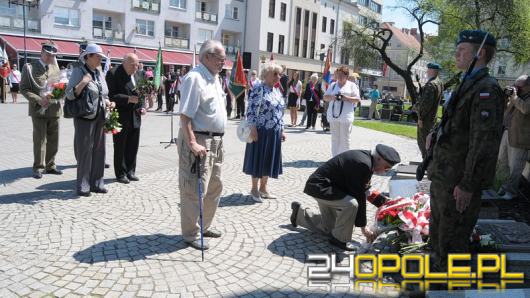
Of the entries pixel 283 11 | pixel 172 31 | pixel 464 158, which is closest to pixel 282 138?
pixel 464 158

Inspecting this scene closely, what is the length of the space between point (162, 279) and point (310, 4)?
54.2 metres

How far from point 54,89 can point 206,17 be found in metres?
38.3

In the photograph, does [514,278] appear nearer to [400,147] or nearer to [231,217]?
[231,217]

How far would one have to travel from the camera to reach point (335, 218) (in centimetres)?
489

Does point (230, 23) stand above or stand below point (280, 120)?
above

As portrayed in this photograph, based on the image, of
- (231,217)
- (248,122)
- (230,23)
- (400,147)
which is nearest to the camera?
(231,217)

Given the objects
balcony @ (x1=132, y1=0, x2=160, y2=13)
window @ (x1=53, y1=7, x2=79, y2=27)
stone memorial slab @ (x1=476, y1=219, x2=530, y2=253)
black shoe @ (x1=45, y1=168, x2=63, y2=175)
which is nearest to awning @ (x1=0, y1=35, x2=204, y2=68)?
window @ (x1=53, y1=7, x2=79, y2=27)

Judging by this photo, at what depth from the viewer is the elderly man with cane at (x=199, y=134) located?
13.8ft

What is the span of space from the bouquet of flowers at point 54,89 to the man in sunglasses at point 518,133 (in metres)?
6.76

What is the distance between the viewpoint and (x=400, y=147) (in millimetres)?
12820

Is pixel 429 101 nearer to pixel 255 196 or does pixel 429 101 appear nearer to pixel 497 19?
pixel 255 196

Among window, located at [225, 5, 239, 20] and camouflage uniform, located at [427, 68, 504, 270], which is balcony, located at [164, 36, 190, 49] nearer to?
window, located at [225, 5, 239, 20]

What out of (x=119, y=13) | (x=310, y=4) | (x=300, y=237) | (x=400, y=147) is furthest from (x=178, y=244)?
(x=310, y=4)

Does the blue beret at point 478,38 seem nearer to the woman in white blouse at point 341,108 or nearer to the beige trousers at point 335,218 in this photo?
the beige trousers at point 335,218
